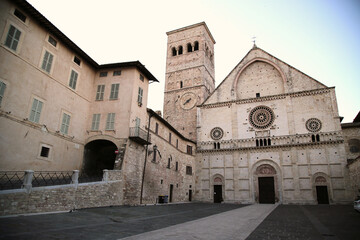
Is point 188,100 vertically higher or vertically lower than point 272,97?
higher

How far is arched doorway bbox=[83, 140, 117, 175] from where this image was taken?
63.3 feet

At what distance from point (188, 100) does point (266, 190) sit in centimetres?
1720

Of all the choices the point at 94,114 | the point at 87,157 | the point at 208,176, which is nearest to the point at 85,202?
the point at 87,157

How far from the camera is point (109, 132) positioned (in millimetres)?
18969

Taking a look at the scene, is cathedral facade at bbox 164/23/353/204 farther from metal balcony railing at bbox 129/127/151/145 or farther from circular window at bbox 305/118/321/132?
metal balcony railing at bbox 129/127/151/145

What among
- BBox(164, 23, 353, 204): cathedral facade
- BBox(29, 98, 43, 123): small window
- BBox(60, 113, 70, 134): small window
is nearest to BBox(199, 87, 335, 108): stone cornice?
BBox(164, 23, 353, 204): cathedral facade

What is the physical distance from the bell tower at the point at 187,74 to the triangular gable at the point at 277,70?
408 centimetres

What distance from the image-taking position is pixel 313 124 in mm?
26797

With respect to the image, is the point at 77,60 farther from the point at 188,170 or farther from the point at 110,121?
the point at 188,170

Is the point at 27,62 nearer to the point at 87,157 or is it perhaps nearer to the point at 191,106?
the point at 87,157

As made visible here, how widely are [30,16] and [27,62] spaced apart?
3.00 meters

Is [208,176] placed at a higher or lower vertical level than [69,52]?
lower

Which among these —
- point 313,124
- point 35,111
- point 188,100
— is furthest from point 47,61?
point 313,124

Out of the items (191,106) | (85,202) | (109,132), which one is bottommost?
(85,202)
